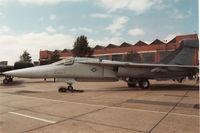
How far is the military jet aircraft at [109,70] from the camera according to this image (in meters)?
11.5

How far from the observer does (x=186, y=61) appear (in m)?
14.3

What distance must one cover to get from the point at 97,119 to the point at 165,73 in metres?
10.4

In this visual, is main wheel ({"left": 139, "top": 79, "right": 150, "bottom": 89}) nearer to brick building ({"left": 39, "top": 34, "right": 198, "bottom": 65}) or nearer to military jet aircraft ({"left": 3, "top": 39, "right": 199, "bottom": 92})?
military jet aircraft ({"left": 3, "top": 39, "right": 199, "bottom": 92})

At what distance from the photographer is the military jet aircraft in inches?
454

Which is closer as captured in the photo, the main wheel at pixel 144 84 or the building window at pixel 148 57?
the main wheel at pixel 144 84

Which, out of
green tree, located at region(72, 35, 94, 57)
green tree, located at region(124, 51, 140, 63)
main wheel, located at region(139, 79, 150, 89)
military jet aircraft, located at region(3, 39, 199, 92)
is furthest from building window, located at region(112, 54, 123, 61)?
main wheel, located at region(139, 79, 150, 89)

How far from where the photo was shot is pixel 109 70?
12695 mm

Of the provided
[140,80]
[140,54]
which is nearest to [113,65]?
[140,80]

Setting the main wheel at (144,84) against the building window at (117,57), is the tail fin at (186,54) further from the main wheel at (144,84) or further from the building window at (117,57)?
the building window at (117,57)

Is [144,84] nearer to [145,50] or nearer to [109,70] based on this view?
[109,70]

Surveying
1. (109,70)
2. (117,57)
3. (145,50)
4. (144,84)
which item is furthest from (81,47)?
(144,84)

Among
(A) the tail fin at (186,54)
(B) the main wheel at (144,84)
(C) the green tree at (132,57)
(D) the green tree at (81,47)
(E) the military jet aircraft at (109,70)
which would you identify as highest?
(D) the green tree at (81,47)

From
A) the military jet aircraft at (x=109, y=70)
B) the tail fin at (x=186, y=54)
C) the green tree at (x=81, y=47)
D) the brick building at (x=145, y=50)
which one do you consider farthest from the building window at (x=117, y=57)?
the military jet aircraft at (x=109, y=70)

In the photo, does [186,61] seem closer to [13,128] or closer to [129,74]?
[129,74]
